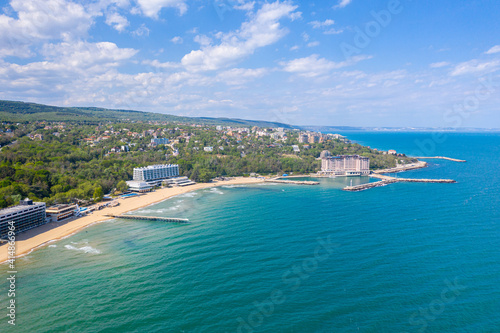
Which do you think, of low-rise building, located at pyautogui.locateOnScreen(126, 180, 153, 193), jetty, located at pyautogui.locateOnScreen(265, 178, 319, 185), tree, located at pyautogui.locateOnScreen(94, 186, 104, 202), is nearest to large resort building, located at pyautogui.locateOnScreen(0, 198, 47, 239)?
tree, located at pyautogui.locateOnScreen(94, 186, 104, 202)

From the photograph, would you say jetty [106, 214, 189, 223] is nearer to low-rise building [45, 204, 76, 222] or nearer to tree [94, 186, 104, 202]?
low-rise building [45, 204, 76, 222]

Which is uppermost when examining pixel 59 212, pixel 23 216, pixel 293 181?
pixel 23 216

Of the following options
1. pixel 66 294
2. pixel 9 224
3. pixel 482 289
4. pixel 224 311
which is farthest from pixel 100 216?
pixel 482 289

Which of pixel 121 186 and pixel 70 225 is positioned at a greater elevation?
pixel 121 186

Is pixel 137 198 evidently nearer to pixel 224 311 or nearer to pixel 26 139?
pixel 224 311

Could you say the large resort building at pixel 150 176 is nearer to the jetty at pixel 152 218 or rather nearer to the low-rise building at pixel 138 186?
the low-rise building at pixel 138 186

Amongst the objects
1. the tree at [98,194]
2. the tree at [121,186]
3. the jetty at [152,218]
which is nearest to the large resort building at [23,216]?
the jetty at [152,218]

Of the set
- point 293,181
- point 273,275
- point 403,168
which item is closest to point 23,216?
point 273,275

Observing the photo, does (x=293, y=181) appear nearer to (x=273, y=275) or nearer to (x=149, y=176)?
(x=149, y=176)
